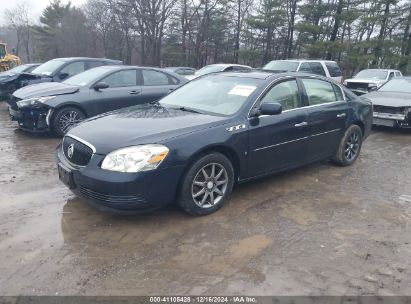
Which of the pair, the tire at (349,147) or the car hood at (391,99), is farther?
the car hood at (391,99)

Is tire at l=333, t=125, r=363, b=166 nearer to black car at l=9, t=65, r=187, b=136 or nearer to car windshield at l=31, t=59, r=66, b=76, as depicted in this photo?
black car at l=9, t=65, r=187, b=136

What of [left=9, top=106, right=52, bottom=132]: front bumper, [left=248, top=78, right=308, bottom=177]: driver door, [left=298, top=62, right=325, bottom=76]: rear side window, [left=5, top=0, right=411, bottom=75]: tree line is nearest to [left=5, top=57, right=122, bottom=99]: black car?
[left=9, top=106, right=52, bottom=132]: front bumper

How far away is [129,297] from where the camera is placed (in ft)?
9.10

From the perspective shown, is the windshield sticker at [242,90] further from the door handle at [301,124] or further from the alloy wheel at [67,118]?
the alloy wheel at [67,118]

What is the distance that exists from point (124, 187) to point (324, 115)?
323 cm

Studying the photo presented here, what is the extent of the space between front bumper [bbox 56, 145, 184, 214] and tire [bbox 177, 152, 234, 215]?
0.47ft

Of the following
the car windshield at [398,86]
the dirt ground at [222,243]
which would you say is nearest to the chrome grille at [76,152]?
the dirt ground at [222,243]

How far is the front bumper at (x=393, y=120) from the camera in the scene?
893cm

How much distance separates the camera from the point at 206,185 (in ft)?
13.3

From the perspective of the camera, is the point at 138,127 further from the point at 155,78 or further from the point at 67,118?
the point at 155,78

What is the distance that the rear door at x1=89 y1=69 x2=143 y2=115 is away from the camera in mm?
7707

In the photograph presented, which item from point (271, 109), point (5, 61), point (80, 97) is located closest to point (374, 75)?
point (80, 97)

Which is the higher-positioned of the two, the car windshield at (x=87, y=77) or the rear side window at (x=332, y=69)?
the rear side window at (x=332, y=69)

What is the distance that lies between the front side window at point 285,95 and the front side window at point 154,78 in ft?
14.2
